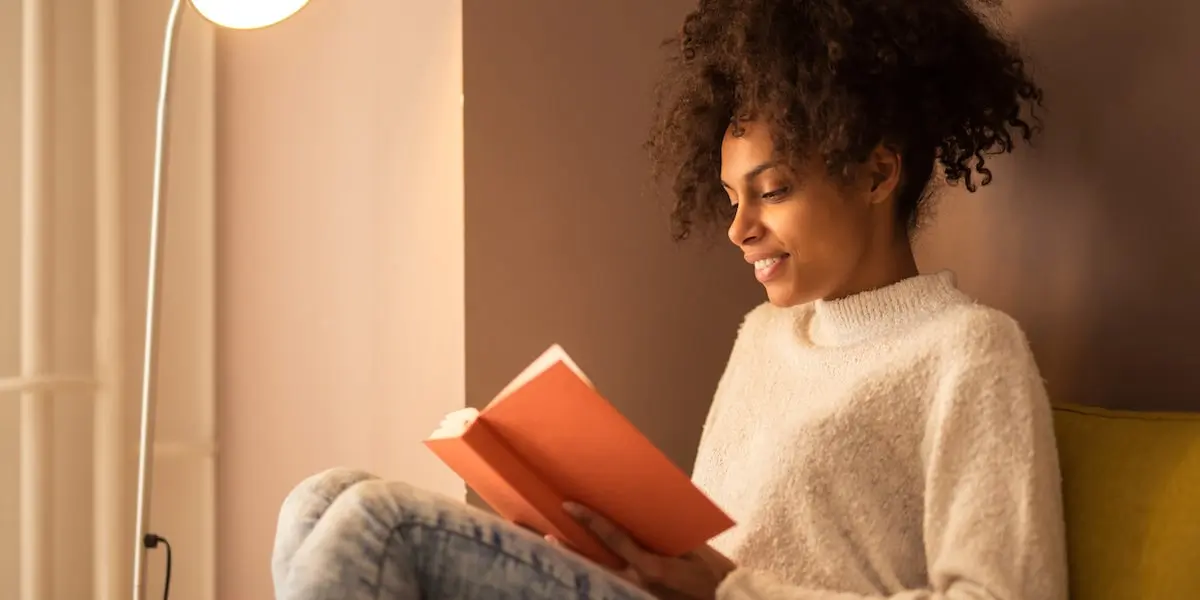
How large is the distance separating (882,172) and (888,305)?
0.48 ft

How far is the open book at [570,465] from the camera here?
93cm

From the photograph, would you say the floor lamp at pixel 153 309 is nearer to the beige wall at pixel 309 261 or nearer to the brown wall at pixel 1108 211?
the beige wall at pixel 309 261

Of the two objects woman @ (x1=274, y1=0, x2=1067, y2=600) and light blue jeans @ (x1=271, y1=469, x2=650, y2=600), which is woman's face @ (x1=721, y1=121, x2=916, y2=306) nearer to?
woman @ (x1=274, y1=0, x2=1067, y2=600)

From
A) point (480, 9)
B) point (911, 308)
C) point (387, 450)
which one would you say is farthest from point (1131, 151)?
point (387, 450)

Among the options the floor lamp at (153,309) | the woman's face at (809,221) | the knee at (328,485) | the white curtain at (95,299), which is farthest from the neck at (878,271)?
the white curtain at (95,299)

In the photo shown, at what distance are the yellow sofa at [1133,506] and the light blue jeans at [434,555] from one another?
427 millimetres

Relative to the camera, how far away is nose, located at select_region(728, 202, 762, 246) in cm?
121

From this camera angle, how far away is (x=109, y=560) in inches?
72.9

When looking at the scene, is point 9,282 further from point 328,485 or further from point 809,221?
→ point 809,221

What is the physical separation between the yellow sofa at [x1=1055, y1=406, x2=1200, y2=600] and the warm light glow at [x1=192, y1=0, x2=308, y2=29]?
3.58 ft

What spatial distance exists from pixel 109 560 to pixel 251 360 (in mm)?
430

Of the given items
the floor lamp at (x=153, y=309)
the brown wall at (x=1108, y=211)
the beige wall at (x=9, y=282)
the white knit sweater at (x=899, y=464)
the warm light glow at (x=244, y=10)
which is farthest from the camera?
the beige wall at (x=9, y=282)

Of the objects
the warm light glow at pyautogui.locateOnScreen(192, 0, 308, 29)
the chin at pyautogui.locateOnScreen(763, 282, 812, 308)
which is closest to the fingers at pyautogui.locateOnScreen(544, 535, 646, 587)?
the chin at pyautogui.locateOnScreen(763, 282, 812, 308)

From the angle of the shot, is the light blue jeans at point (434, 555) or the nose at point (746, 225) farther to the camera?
the nose at point (746, 225)
